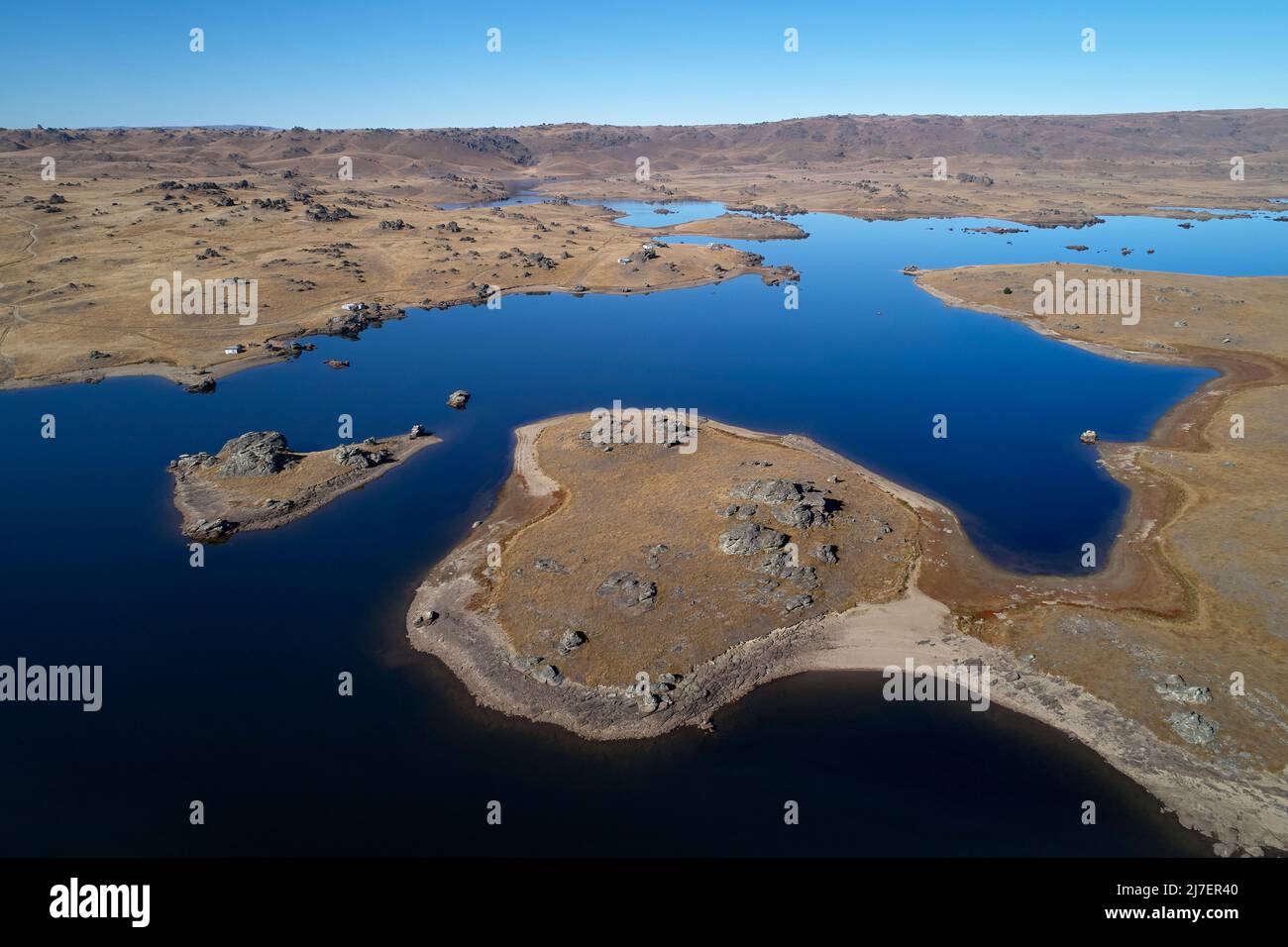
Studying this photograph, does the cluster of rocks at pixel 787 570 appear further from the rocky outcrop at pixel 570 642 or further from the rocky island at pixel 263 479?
the rocky island at pixel 263 479

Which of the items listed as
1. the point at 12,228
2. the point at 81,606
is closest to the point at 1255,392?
the point at 81,606

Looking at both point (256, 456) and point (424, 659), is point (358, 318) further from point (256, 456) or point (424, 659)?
point (424, 659)

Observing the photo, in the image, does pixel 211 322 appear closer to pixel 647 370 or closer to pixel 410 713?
pixel 647 370

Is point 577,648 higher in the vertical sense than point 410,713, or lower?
higher

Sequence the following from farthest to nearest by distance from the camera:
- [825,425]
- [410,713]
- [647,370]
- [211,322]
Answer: [211,322] → [647,370] → [825,425] → [410,713]

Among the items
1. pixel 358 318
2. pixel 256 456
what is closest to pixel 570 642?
pixel 256 456

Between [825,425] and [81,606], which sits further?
[825,425]
